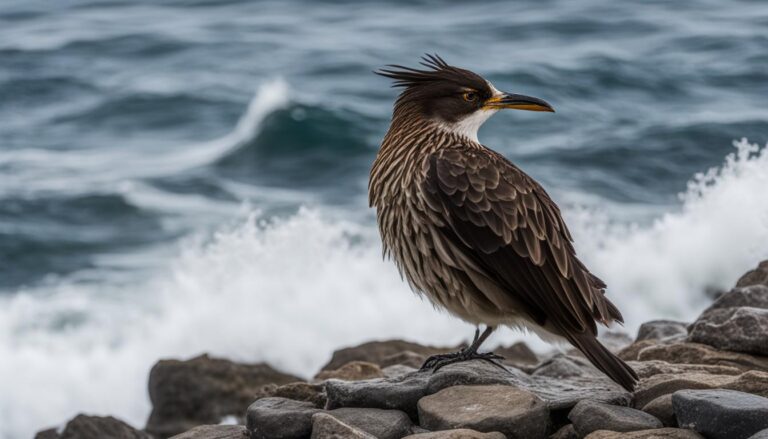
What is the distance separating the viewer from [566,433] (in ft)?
18.7

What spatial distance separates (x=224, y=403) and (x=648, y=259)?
6.41 meters

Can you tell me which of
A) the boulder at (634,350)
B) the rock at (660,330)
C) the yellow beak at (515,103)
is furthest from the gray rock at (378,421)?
the rock at (660,330)

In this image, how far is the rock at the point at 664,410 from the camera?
18.3ft

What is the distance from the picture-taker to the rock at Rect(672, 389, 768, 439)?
16.8 ft

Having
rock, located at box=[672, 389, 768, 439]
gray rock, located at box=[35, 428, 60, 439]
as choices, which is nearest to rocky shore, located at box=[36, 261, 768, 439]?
rock, located at box=[672, 389, 768, 439]

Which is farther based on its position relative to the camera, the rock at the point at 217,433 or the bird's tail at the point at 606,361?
the rock at the point at 217,433

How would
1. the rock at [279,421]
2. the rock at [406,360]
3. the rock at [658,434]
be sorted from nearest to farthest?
the rock at [658,434]
the rock at [279,421]
the rock at [406,360]

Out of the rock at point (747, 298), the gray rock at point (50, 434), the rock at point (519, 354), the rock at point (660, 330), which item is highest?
the rock at point (747, 298)

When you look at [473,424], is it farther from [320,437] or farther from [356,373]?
[356,373]

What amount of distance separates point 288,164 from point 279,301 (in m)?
5.47

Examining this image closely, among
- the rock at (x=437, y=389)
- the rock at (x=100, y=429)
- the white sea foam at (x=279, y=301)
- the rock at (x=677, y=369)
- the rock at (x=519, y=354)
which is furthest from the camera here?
the white sea foam at (x=279, y=301)

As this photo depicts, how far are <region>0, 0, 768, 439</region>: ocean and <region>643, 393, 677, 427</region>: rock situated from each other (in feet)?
20.2

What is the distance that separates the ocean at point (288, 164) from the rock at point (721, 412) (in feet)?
21.1

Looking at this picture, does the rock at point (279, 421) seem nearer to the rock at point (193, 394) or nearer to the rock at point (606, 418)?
the rock at point (606, 418)
